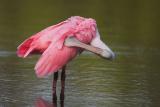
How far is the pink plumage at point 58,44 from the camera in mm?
9023

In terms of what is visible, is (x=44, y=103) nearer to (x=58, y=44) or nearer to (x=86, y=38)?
(x=58, y=44)

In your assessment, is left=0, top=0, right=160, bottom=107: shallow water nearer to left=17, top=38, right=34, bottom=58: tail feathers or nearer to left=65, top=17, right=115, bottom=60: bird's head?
left=17, top=38, right=34, bottom=58: tail feathers

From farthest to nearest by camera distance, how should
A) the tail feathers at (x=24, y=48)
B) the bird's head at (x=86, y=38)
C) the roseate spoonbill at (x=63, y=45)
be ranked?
the tail feathers at (x=24, y=48), the roseate spoonbill at (x=63, y=45), the bird's head at (x=86, y=38)

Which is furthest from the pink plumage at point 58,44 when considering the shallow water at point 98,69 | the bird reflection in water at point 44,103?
the shallow water at point 98,69

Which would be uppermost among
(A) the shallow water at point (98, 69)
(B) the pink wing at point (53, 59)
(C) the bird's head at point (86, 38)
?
(C) the bird's head at point (86, 38)

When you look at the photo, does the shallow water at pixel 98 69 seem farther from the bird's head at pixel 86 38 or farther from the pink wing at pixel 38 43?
the bird's head at pixel 86 38

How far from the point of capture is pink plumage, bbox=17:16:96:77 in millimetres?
9023

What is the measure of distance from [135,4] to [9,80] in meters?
16.4

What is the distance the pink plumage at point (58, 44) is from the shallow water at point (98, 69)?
1.54 feet

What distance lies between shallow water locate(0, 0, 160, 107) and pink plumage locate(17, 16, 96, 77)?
1.54ft

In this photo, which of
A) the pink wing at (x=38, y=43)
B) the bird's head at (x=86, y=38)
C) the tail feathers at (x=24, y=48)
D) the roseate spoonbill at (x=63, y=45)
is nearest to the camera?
the bird's head at (x=86, y=38)

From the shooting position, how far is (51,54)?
9.05m

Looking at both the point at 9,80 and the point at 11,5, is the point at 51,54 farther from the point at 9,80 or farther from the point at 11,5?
the point at 11,5

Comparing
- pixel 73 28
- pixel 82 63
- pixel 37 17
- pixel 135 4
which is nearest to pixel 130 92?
pixel 73 28
